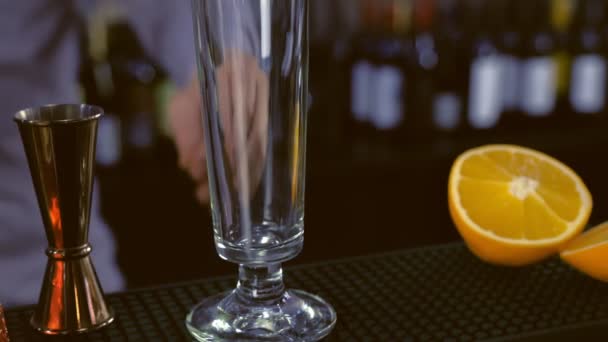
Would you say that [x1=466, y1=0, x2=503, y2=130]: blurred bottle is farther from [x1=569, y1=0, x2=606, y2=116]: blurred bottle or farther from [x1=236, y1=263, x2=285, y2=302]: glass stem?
[x1=236, y1=263, x2=285, y2=302]: glass stem

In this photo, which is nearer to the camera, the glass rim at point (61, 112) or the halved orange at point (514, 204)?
the glass rim at point (61, 112)

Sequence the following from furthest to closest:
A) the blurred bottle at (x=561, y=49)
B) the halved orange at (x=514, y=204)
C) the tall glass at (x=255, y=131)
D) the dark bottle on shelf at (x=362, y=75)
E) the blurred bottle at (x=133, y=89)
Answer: the blurred bottle at (x=561, y=49), the dark bottle on shelf at (x=362, y=75), the blurred bottle at (x=133, y=89), the halved orange at (x=514, y=204), the tall glass at (x=255, y=131)

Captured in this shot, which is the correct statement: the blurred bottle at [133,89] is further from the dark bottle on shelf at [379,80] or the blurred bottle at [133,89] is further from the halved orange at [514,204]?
the halved orange at [514,204]

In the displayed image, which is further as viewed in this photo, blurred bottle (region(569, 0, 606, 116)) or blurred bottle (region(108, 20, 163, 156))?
blurred bottle (region(569, 0, 606, 116))

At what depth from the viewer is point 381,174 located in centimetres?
164

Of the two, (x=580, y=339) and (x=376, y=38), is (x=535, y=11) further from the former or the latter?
(x=580, y=339)

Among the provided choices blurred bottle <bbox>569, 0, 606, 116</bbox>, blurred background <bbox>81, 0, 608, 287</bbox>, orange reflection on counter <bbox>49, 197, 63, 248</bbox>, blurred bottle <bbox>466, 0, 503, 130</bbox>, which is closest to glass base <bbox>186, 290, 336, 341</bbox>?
orange reflection on counter <bbox>49, 197, 63, 248</bbox>

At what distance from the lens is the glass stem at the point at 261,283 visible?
1.82ft

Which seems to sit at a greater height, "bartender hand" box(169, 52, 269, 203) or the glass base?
"bartender hand" box(169, 52, 269, 203)

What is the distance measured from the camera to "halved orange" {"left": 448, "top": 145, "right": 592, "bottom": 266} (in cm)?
65

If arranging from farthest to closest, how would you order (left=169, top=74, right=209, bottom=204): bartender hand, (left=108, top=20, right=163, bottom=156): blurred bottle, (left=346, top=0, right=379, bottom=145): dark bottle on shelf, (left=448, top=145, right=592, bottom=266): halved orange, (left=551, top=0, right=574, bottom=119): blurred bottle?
(left=551, top=0, right=574, bottom=119): blurred bottle
(left=346, top=0, right=379, bottom=145): dark bottle on shelf
(left=108, top=20, right=163, bottom=156): blurred bottle
(left=169, top=74, right=209, bottom=204): bartender hand
(left=448, top=145, right=592, bottom=266): halved orange

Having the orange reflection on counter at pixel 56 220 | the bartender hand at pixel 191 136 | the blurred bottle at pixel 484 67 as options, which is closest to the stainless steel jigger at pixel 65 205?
the orange reflection on counter at pixel 56 220

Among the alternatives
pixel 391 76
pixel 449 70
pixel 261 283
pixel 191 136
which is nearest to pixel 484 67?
pixel 449 70

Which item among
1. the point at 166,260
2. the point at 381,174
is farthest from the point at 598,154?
the point at 166,260
